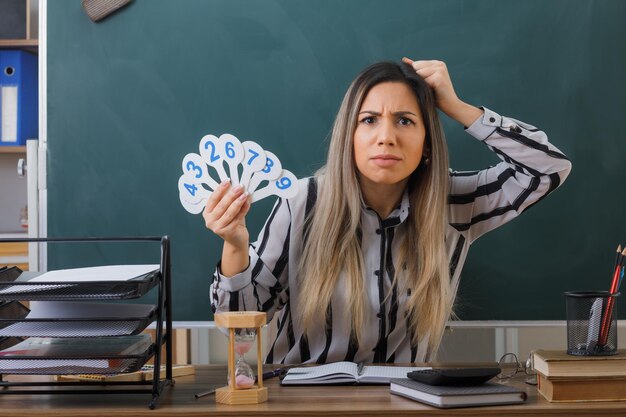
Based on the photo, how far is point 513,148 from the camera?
200 cm

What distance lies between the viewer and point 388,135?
177 cm

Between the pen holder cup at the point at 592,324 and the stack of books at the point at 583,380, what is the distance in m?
0.07

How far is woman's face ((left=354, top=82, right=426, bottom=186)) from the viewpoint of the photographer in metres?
1.76

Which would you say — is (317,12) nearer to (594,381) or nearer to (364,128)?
(364,128)

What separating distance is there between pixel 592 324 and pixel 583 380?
0.43 ft

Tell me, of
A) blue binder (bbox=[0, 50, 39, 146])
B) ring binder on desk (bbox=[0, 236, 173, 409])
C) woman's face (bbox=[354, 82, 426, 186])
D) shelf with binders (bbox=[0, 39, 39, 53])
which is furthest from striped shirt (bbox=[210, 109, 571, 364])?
shelf with binders (bbox=[0, 39, 39, 53])

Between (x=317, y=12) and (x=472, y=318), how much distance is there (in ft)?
3.38

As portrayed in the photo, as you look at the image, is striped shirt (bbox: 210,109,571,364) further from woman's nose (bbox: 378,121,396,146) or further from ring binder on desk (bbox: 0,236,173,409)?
ring binder on desk (bbox: 0,236,173,409)

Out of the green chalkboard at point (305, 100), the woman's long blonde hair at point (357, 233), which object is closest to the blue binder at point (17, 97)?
the green chalkboard at point (305, 100)

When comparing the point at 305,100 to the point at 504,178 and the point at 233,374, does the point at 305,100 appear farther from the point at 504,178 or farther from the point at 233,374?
the point at 233,374

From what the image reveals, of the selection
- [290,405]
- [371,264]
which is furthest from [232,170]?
[371,264]

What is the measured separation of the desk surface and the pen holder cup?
0.11m

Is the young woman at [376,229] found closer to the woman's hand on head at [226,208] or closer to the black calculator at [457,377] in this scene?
the woman's hand on head at [226,208]

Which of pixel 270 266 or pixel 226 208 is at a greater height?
Result: pixel 226 208
